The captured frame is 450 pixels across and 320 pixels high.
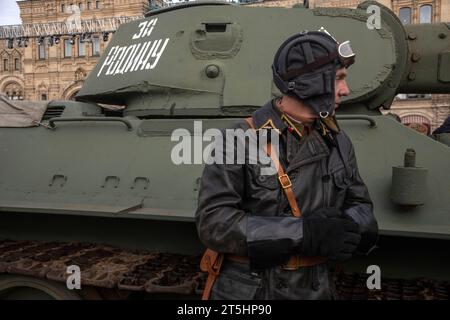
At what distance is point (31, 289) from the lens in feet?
13.0

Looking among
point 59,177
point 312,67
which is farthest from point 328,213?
point 59,177

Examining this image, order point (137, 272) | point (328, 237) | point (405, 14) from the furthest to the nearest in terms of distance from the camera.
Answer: point (405, 14) → point (137, 272) → point (328, 237)

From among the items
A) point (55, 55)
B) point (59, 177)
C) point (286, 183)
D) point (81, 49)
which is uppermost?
point (81, 49)

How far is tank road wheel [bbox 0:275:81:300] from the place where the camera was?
12.3ft

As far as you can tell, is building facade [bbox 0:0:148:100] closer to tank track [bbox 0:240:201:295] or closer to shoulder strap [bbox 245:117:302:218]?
tank track [bbox 0:240:201:295]

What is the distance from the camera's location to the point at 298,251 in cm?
190

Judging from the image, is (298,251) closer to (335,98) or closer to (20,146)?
(335,98)

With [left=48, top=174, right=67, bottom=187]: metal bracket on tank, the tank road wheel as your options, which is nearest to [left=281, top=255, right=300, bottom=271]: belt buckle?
the tank road wheel

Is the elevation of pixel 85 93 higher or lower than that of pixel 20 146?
higher

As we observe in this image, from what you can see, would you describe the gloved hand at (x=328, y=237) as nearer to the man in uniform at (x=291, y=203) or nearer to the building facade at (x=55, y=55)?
the man in uniform at (x=291, y=203)

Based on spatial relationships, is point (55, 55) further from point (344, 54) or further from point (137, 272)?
point (344, 54)
